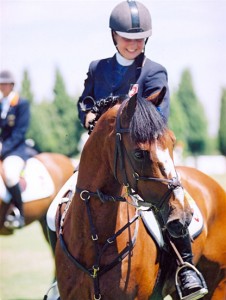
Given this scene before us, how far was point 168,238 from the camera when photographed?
5.97 m

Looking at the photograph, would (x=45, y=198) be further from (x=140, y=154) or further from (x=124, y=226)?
(x=140, y=154)

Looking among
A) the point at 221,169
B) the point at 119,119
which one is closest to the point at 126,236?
the point at 119,119

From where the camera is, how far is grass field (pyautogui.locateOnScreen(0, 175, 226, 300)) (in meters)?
10.1

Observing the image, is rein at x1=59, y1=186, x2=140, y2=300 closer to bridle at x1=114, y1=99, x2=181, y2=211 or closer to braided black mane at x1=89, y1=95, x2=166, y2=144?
bridle at x1=114, y1=99, x2=181, y2=211

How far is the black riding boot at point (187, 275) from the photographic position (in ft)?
19.5

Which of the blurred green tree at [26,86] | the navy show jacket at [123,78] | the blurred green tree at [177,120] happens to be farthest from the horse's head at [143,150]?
the blurred green tree at [177,120]

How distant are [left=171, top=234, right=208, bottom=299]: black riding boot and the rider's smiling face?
61.8 inches

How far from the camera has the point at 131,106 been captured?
5.09m

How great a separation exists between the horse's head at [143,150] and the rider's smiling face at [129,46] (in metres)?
0.80

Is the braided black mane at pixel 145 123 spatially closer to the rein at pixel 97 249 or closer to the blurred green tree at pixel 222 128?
the rein at pixel 97 249

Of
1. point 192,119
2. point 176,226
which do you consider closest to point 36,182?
point 176,226

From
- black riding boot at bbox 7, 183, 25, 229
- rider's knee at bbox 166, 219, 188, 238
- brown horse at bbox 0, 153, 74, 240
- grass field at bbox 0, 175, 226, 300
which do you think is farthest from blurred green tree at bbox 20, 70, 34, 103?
rider's knee at bbox 166, 219, 188, 238

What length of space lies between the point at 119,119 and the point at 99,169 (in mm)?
467

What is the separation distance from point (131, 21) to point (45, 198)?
5546 mm
